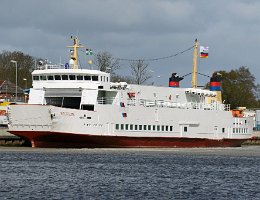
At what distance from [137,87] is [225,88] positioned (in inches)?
3237

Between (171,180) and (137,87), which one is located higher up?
(137,87)

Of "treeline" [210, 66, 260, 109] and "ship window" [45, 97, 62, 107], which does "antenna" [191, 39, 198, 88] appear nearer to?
"ship window" [45, 97, 62, 107]

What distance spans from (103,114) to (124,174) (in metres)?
23.4

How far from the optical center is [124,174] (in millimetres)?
54500

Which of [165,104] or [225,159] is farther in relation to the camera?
[165,104]

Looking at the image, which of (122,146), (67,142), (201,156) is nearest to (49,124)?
(67,142)

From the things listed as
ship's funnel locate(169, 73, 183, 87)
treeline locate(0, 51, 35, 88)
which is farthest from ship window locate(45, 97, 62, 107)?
treeline locate(0, 51, 35, 88)

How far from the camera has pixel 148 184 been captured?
48906 mm

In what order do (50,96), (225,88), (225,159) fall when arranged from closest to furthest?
(225,159) → (50,96) → (225,88)

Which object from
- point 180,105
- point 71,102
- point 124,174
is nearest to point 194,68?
point 180,105

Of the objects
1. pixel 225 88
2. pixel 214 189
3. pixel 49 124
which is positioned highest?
pixel 225 88

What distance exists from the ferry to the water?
6.62 ft

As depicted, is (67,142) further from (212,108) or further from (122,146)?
(212,108)

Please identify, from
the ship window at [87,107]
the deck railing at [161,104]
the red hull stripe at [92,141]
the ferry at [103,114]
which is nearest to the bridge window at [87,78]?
the ferry at [103,114]
